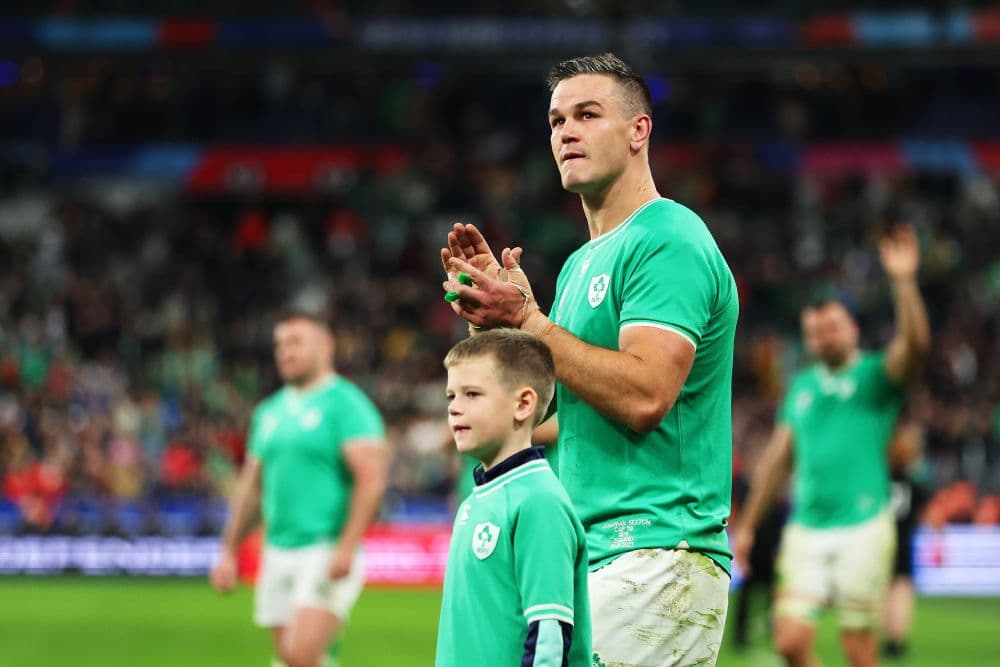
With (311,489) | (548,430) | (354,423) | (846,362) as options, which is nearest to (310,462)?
(311,489)

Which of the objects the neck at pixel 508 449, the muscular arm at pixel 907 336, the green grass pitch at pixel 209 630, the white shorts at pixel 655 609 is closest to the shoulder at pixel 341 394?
the muscular arm at pixel 907 336

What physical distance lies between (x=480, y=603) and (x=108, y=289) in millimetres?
22410

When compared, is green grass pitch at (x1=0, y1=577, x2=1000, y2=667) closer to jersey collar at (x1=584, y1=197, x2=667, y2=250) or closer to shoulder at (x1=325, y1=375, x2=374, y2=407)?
shoulder at (x1=325, y1=375, x2=374, y2=407)

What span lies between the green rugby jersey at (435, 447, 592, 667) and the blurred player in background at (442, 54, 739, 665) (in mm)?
151

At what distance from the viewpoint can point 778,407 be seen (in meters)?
22.3

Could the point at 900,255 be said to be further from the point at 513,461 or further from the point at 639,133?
the point at 513,461

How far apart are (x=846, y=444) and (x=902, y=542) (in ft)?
16.8

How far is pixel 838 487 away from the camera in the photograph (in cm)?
869

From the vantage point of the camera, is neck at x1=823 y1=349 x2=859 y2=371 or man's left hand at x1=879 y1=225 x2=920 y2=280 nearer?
man's left hand at x1=879 y1=225 x2=920 y2=280

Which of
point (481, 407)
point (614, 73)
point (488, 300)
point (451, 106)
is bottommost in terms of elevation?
point (481, 407)

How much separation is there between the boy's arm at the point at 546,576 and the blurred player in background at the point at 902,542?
939 cm

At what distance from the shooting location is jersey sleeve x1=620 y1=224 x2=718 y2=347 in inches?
155

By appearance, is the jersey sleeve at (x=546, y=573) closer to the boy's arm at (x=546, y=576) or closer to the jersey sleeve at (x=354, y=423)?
the boy's arm at (x=546, y=576)

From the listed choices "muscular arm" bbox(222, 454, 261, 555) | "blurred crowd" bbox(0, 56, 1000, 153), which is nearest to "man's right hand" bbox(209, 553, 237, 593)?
"muscular arm" bbox(222, 454, 261, 555)
